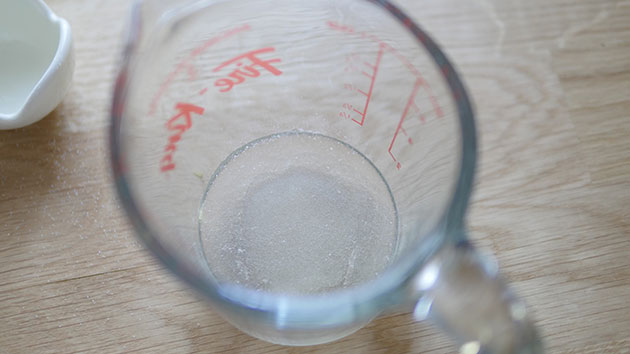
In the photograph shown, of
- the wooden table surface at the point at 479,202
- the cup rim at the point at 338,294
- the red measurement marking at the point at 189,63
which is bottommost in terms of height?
the wooden table surface at the point at 479,202

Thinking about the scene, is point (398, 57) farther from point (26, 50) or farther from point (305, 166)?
point (26, 50)

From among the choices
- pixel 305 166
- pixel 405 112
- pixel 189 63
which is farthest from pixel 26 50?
pixel 405 112

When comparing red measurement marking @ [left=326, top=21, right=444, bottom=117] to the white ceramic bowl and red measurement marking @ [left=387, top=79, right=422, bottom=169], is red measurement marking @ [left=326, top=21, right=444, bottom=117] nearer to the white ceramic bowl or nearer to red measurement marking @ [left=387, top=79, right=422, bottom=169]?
red measurement marking @ [left=387, top=79, right=422, bottom=169]

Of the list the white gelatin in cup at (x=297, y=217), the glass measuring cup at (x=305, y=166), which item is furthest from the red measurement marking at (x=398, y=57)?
the white gelatin in cup at (x=297, y=217)

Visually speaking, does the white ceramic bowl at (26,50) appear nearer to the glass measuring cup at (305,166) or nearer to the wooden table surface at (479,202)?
the wooden table surface at (479,202)

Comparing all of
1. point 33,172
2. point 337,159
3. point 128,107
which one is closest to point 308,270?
point 337,159

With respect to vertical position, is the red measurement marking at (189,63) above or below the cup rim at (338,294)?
above

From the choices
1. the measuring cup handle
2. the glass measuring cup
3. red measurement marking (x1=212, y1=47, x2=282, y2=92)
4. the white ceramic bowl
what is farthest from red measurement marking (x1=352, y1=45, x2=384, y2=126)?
the white ceramic bowl
